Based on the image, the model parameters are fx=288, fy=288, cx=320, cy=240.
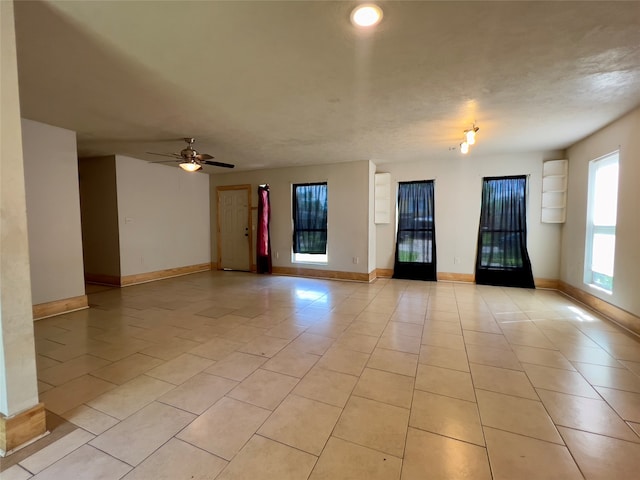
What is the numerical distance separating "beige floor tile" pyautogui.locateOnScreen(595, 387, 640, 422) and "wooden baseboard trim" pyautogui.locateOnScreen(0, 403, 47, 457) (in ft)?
11.5

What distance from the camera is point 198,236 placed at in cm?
699

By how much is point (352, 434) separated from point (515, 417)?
104 cm

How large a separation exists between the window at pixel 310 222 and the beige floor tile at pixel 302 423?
441cm

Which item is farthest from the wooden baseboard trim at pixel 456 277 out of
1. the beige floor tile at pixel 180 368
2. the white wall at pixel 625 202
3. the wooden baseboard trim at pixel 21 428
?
the wooden baseboard trim at pixel 21 428

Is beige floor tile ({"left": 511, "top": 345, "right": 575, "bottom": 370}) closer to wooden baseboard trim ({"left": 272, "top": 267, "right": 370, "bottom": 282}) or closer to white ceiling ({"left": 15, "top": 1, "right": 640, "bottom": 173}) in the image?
white ceiling ({"left": 15, "top": 1, "right": 640, "bottom": 173})

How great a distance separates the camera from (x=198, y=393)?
2.05 m

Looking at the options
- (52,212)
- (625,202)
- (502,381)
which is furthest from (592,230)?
(52,212)

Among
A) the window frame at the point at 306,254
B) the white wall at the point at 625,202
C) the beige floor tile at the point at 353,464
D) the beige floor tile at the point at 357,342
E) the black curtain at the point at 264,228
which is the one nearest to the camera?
the beige floor tile at the point at 353,464

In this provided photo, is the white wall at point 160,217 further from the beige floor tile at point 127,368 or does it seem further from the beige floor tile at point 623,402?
the beige floor tile at point 623,402

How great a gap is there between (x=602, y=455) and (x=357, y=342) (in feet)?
5.85

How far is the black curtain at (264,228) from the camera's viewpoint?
262 inches

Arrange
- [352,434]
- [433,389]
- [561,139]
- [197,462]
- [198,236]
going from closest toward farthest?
[197,462], [352,434], [433,389], [561,139], [198,236]

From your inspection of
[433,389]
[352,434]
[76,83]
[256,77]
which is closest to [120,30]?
[256,77]

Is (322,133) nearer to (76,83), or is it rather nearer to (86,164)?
(76,83)
